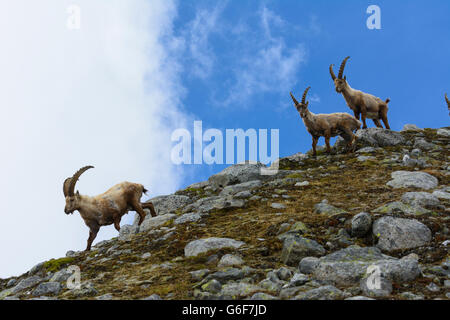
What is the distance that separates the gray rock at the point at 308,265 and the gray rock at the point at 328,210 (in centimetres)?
294

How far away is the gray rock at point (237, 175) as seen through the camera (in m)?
18.7

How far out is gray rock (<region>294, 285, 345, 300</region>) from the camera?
6.40 meters

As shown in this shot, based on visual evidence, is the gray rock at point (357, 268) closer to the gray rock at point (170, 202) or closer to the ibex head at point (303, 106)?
the gray rock at point (170, 202)

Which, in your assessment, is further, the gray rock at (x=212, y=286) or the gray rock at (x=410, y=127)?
the gray rock at (x=410, y=127)

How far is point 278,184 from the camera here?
16.2 metres

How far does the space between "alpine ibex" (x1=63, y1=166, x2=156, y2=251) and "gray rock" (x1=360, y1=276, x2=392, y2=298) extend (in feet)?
35.3

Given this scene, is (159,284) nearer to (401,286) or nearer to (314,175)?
(401,286)

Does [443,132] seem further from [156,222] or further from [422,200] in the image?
[156,222]

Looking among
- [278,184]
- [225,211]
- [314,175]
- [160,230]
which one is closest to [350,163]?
[314,175]

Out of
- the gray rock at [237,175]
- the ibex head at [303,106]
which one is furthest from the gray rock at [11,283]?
the ibex head at [303,106]

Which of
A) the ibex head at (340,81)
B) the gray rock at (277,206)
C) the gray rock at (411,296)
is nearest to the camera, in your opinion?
the gray rock at (411,296)

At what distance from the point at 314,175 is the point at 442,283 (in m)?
10.2

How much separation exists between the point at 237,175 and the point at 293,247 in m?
10.4

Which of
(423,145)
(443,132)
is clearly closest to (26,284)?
(423,145)
